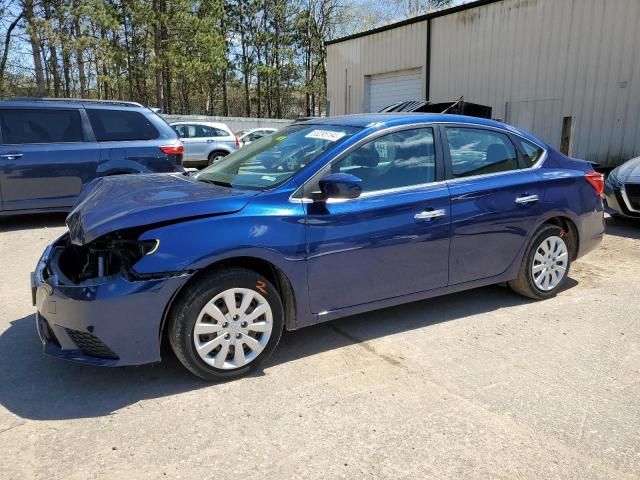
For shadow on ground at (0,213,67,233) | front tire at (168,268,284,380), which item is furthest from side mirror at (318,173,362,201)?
shadow on ground at (0,213,67,233)

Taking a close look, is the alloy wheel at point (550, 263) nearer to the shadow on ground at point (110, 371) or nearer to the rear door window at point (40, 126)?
the shadow on ground at point (110, 371)

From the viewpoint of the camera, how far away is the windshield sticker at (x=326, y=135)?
3.91m

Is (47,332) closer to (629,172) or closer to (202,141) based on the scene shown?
(629,172)

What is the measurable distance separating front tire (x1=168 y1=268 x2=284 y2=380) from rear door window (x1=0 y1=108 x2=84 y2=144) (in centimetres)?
558

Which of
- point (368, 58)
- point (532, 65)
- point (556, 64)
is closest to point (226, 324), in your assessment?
point (556, 64)

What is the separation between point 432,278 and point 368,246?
0.68 m

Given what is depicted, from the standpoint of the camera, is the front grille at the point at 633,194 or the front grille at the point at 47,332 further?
the front grille at the point at 633,194

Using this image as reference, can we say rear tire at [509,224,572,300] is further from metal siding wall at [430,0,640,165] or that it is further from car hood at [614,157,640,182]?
metal siding wall at [430,0,640,165]

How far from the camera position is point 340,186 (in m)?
3.40

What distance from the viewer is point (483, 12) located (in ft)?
50.0

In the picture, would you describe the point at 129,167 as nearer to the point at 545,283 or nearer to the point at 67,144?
the point at 67,144

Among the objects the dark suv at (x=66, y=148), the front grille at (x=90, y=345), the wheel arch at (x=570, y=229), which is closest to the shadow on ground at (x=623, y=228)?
the wheel arch at (x=570, y=229)

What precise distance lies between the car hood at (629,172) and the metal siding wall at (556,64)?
5.11 metres

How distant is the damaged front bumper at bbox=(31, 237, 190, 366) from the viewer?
9.67 feet
